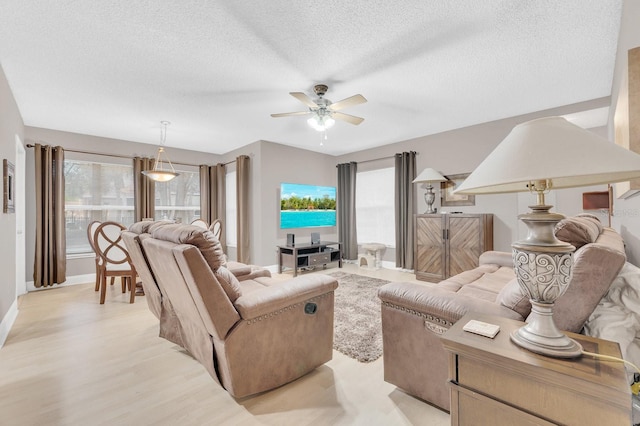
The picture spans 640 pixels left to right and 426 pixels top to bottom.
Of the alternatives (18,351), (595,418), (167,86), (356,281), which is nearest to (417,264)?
(356,281)

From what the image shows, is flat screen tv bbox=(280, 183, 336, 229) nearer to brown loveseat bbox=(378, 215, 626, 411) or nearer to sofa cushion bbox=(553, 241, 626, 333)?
brown loveseat bbox=(378, 215, 626, 411)

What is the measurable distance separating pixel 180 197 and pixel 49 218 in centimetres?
204

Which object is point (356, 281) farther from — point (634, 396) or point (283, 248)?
point (634, 396)

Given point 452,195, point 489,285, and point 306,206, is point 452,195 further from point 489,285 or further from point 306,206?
point 306,206

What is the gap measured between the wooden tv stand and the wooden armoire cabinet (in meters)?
1.69

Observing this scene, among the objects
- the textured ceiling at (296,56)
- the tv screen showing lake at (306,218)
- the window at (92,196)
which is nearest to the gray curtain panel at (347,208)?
the tv screen showing lake at (306,218)

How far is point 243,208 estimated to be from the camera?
5551 millimetres

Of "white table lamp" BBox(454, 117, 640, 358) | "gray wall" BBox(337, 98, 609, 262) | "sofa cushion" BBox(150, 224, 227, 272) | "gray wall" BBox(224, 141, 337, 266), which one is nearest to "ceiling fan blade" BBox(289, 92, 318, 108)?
"sofa cushion" BBox(150, 224, 227, 272)

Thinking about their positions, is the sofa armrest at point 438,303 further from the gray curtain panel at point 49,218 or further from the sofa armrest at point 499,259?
the gray curtain panel at point 49,218

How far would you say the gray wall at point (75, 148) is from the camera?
14.0ft

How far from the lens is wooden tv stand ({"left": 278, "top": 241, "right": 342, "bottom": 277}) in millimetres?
5023

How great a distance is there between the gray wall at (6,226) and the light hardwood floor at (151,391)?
409 mm

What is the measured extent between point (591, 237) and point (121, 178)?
6276 mm

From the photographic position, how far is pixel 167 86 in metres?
3.07
